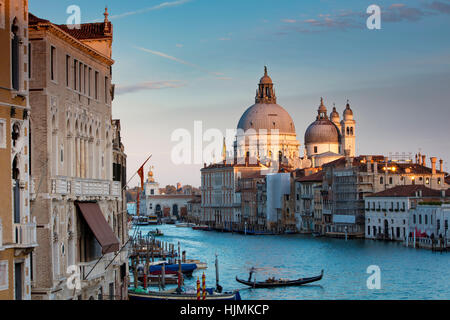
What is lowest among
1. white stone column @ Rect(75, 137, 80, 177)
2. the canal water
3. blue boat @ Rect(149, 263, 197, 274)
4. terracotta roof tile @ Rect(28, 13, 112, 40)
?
the canal water

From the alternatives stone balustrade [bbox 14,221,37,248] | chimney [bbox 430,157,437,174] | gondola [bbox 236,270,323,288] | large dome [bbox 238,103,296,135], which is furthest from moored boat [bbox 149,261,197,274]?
large dome [bbox 238,103,296,135]

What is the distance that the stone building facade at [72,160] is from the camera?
10516 millimetres

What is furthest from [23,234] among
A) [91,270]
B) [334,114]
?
[334,114]

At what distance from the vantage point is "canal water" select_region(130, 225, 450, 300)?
2747 cm

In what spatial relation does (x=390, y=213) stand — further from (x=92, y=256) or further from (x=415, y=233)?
(x=92, y=256)

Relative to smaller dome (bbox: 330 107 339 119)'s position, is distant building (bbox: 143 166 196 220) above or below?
below

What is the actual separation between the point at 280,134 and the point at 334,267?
6060 centimetres

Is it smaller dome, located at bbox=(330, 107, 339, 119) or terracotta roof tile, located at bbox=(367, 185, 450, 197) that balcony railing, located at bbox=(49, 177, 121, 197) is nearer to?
terracotta roof tile, located at bbox=(367, 185, 450, 197)

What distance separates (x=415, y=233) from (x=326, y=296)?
2260 centimetres

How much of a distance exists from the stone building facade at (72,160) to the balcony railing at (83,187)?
1 centimetres

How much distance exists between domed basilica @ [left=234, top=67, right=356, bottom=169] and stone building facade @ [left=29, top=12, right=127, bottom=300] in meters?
75.9

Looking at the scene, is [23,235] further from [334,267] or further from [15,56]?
[334,267]

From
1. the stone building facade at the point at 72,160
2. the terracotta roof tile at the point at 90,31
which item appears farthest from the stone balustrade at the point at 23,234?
the terracotta roof tile at the point at 90,31

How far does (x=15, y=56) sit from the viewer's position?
8.66 meters
